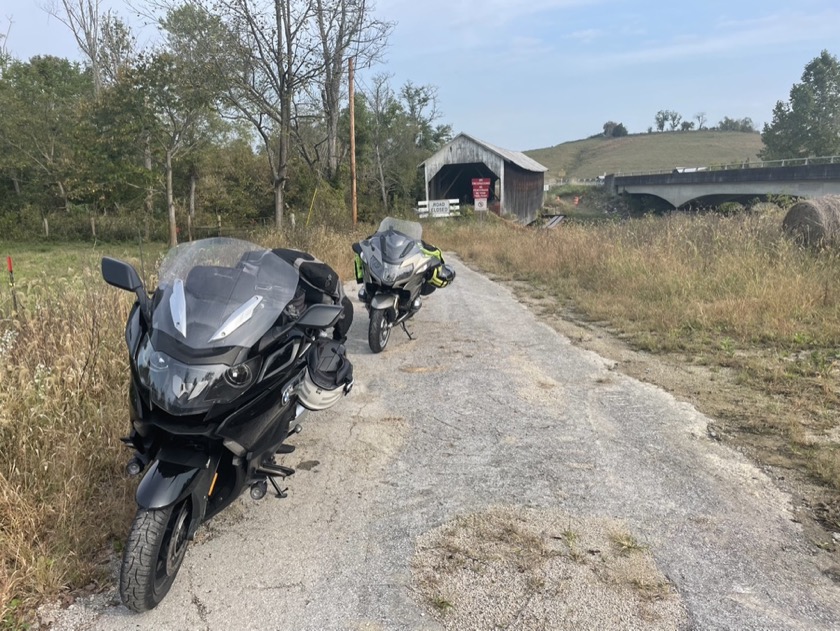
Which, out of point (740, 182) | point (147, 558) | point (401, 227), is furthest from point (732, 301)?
point (740, 182)

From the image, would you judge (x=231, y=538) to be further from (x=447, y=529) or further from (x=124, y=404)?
(x=124, y=404)

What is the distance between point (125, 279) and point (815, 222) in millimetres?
10930

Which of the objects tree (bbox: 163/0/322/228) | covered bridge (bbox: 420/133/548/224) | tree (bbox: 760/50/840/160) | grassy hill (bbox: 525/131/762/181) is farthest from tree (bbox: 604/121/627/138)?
tree (bbox: 163/0/322/228)

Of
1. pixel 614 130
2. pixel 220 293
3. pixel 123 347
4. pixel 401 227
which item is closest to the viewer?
pixel 220 293

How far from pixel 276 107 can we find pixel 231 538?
653 inches

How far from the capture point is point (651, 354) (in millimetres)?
6125

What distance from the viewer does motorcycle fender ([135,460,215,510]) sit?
7.64ft

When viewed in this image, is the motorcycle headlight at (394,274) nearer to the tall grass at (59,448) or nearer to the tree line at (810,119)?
the tall grass at (59,448)

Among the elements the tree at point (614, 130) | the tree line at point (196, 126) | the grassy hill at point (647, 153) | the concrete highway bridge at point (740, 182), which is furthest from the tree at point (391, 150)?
the tree at point (614, 130)

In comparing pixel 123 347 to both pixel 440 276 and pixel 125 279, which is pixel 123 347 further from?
pixel 440 276

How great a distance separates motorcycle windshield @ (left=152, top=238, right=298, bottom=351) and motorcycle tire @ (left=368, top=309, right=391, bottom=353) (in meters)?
3.06

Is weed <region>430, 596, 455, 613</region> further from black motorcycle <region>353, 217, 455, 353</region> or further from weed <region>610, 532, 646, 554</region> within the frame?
black motorcycle <region>353, 217, 455, 353</region>

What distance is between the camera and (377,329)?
6.27 m

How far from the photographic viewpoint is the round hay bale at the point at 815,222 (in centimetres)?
959
